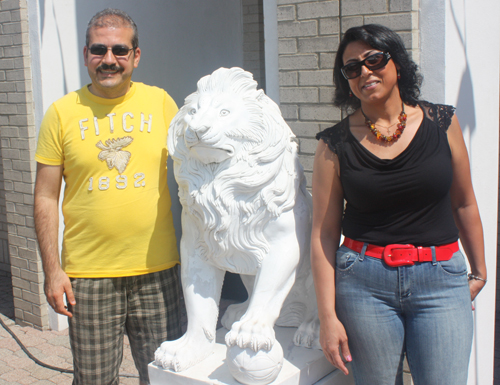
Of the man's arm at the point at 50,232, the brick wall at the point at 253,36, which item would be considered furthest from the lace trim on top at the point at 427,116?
the brick wall at the point at 253,36

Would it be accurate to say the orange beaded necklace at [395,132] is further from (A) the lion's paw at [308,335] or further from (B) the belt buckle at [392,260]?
(A) the lion's paw at [308,335]

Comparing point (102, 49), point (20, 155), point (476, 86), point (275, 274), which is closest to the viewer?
point (275, 274)

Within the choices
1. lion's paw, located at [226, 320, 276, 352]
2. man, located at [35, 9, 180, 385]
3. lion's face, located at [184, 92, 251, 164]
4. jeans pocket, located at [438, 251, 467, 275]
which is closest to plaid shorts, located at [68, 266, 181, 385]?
man, located at [35, 9, 180, 385]

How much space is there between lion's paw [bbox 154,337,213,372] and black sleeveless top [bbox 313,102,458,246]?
0.83 metres

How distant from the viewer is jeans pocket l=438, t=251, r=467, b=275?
183 cm

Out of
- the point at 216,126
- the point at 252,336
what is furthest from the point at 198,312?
the point at 216,126

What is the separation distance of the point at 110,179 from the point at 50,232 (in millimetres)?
400

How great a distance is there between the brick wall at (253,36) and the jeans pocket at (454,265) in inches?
170

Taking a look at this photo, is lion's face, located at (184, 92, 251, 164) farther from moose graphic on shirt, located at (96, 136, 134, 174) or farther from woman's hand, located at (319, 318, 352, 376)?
woman's hand, located at (319, 318, 352, 376)

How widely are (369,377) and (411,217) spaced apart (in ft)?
1.99

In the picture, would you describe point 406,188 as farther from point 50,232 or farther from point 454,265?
point 50,232

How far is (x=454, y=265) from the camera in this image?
185cm

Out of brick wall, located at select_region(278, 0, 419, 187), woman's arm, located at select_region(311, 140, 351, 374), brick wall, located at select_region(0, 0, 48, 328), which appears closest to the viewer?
woman's arm, located at select_region(311, 140, 351, 374)

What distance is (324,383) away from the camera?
7.45 feet
